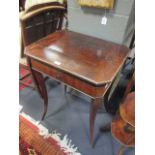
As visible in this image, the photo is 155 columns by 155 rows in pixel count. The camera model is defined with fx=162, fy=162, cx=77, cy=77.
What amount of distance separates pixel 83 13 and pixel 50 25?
0.34m

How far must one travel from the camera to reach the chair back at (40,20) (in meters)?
1.19

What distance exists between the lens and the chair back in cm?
119

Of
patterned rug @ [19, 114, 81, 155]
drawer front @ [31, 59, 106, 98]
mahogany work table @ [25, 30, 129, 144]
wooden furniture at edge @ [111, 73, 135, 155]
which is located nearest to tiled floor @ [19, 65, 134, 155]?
patterned rug @ [19, 114, 81, 155]

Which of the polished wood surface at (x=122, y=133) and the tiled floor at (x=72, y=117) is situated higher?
the polished wood surface at (x=122, y=133)

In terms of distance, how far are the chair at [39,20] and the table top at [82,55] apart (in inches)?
7.9

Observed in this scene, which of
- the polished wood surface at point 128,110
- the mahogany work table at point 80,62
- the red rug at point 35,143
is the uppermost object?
the mahogany work table at point 80,62

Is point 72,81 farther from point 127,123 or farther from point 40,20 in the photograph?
point 40,20

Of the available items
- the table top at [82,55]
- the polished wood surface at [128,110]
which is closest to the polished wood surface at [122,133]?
the polished wood surface at [128,110]

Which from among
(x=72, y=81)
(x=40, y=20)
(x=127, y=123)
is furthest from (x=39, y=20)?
(x=127, y=123)

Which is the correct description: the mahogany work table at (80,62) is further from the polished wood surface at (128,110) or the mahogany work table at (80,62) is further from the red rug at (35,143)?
the red rug at (35,143)

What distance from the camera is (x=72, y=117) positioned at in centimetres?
147

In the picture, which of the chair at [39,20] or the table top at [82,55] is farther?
the chair at [39,20]

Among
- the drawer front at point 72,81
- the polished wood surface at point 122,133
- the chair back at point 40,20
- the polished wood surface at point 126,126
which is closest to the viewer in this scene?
the drawer front at point 72,81

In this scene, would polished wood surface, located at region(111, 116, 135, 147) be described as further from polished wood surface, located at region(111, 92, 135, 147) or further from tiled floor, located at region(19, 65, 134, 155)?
tiled floor, located at region(19, 65, 134, 155)
